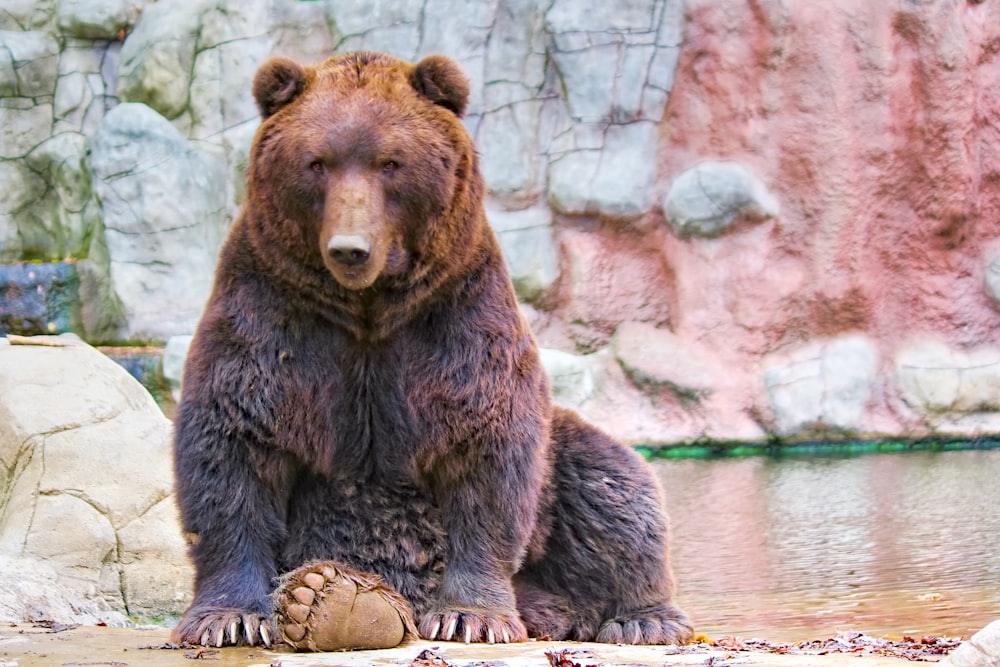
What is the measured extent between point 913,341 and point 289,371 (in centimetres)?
1144

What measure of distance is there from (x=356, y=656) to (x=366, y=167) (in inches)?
54.0

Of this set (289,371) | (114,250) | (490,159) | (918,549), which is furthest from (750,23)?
(289,371)

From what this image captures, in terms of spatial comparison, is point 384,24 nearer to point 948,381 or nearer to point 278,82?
point 948,381

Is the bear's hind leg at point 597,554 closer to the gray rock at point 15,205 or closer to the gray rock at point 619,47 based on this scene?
the gray rock at point 619,47

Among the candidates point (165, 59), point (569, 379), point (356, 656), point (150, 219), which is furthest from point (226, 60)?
point (356, 656)

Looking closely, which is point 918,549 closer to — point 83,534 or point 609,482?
point 609,482

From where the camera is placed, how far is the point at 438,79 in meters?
4.11

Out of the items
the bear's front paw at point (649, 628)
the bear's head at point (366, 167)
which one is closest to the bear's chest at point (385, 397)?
the bear's head at point (366, 167)

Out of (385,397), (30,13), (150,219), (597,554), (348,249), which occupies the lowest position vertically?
(597,554)

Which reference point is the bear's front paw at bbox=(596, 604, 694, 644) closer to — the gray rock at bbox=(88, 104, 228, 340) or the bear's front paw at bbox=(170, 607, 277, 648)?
the bear's front paw at bbox=(170, 607, 277, 648)

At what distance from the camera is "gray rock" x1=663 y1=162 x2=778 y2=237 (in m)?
13.8

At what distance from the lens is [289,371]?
12.8 feet

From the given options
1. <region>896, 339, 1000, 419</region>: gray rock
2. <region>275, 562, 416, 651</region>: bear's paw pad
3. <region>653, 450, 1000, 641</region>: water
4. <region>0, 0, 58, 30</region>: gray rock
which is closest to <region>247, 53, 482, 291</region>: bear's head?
<region>275, 562, 416, 651</region>: bear's paw pad

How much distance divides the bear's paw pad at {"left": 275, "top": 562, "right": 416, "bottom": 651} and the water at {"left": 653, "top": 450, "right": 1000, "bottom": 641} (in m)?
1.97
